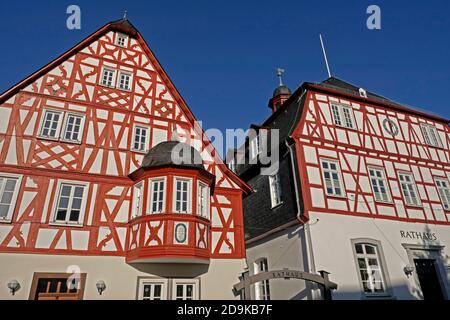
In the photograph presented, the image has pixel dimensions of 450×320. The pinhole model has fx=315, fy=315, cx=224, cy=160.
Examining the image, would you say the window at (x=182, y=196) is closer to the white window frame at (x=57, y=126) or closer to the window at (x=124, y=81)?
the white window frame at (x=57, y=126)

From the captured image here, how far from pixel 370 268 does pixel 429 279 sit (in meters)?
3.16

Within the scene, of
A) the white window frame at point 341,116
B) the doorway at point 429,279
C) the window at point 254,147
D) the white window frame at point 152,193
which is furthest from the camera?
the window at point 254,147

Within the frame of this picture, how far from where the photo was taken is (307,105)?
13805 mm

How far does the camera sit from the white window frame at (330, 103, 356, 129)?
1425cm

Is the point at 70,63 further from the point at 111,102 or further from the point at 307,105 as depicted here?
the point at 307,105

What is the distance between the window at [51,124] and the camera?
10906mm

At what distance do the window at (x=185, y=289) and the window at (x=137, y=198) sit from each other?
2.54 meters

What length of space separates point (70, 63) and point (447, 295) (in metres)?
17.3

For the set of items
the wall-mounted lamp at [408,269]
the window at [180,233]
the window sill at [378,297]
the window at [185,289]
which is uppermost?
the window at [180,233]

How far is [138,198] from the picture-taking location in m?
10.9

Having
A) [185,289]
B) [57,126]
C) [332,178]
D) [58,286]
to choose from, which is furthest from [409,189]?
[57,126]

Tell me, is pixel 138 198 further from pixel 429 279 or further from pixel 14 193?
pixel 429 279

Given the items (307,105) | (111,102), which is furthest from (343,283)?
(111,102)

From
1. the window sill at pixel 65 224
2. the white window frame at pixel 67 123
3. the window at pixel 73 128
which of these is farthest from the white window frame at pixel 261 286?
the window at pixel 73 128
